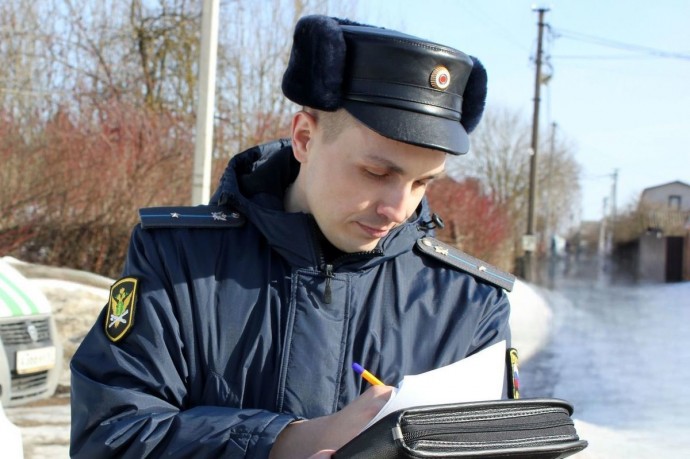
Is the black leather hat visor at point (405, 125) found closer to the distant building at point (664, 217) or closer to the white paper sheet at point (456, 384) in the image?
the white paper sheet at point (456, 384)

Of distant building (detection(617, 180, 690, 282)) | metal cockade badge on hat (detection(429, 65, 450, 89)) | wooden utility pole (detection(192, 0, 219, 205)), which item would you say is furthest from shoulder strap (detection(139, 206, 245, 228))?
distant building (detection(617, 180, 690, 282))

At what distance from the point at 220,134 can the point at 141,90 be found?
2.61 m

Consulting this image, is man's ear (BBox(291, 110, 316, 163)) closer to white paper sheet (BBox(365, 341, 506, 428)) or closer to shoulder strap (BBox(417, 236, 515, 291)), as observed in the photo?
shoulder strap (BBox(417, 236, 515, 291))

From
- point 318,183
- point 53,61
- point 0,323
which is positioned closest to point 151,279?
point 318,183

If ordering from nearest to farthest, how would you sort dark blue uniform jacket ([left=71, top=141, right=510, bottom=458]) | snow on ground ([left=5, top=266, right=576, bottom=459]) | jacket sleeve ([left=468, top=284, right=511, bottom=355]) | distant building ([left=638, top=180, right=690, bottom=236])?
1. dark blue uniform jacket ([left=71, top=141, right=510, bottom=458])
2. jacket sleeve ([left=468, top=284, right=511, bottom=355])
3. snow on ground ([left=5, top=266, right=576, bottom=459])
4. distant building ([left=638, top=180, right=690, bottom=236])

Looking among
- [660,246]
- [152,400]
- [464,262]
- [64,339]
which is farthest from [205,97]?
[660,246]

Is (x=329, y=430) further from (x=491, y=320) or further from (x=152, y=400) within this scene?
(x=491, y=320)

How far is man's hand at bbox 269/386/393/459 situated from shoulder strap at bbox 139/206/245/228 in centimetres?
49

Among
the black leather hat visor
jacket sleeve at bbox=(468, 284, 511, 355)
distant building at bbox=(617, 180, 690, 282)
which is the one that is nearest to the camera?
the black leather hat visor

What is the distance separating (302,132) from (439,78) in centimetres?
32

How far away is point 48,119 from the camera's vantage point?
12406 mm

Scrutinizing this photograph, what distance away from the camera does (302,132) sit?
187 cm

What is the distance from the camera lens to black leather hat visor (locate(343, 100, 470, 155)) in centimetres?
172

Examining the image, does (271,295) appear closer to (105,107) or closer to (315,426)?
(315,426)
